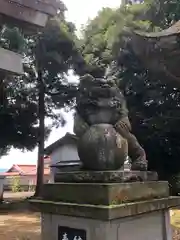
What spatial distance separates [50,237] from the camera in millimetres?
3324

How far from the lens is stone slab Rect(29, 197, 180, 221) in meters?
2.80

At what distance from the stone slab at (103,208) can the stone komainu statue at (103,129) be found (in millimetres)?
430

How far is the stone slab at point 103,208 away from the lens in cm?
280

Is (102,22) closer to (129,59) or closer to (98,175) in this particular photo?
(129,59)

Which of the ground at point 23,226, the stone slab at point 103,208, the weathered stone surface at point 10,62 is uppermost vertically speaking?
the weathered stone surface at point 10,62

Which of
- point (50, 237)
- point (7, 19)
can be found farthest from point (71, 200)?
point (7, 19)

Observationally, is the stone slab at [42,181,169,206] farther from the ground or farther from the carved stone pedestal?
the ground

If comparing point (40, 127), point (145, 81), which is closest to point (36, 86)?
point (40, 127)

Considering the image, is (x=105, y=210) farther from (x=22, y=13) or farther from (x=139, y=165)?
(x=22, y=13)

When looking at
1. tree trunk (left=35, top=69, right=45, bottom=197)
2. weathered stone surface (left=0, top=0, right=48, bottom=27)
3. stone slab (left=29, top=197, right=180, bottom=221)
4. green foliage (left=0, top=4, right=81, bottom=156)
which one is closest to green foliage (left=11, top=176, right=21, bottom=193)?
green foliage (left=0, top=4, right=81, bottom=156)

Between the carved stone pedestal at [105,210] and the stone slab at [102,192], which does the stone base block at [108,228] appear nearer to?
the carved stone pedestal at [105,210]

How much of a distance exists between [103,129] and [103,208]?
2.91ft

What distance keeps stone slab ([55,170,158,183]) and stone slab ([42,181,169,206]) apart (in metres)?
0.09

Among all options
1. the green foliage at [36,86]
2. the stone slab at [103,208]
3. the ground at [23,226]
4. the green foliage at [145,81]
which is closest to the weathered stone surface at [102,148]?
the stone slab at [103,208]
